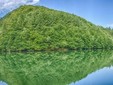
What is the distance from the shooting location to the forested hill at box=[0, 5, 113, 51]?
138125 millimetres

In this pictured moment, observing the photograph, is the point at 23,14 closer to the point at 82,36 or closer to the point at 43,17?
the point at 43,17

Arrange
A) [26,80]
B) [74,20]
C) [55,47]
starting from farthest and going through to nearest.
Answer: [74,20]
[55,47]
[26,80]

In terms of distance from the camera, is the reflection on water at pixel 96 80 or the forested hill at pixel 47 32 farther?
the forested hill at pixel 47 32

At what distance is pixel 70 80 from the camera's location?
40312mm

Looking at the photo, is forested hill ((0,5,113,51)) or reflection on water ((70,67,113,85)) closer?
reflection on water ((70,67,113,85))

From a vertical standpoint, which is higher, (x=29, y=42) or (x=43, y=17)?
(x=43, y=17)

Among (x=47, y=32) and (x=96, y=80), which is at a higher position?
(x=47, y=32)

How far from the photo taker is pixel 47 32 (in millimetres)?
145500

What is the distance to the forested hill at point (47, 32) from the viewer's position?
453ft

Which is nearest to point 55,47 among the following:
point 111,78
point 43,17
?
point 43,17

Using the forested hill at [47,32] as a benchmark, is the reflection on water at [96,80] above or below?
below

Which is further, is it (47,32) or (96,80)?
(47,32)

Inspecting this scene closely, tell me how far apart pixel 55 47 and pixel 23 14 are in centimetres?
2952

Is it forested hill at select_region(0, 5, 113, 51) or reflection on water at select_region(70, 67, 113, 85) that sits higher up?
forested hill at select_region(0, 5, 113, 51)
